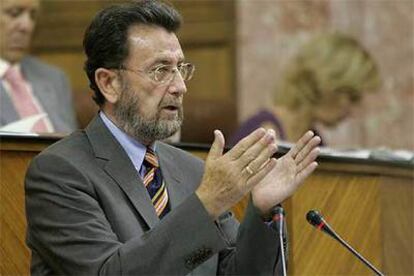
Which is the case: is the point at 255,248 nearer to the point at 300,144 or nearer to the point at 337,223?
the point at 300,144

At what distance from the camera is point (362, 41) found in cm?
732

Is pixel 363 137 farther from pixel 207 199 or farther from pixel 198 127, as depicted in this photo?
pixel 207 199

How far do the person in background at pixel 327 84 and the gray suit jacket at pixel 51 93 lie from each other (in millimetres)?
966

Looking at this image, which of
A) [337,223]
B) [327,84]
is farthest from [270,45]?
[337,223]

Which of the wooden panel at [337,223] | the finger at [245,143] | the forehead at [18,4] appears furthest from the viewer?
the forehead at [18,4]

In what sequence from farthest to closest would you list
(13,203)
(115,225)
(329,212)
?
1. (329,212)
2. (13,203)
3. (115,225)

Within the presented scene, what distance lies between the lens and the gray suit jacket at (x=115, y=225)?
306cm

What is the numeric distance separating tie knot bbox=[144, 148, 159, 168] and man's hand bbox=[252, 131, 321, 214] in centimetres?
35

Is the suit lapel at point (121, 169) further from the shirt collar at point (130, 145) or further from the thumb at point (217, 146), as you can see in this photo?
the thumb at point (217, 146)

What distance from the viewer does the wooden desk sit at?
3.72 meters

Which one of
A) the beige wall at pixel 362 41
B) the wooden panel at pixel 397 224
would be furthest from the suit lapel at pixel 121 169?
the beige wall at pixel 362 41

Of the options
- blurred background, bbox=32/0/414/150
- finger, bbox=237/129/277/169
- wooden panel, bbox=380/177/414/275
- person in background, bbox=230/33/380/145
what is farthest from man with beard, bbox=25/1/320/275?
blurred background, bbox=32/0/414/150

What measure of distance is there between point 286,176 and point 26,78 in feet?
7.97

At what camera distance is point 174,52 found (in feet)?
11.2
